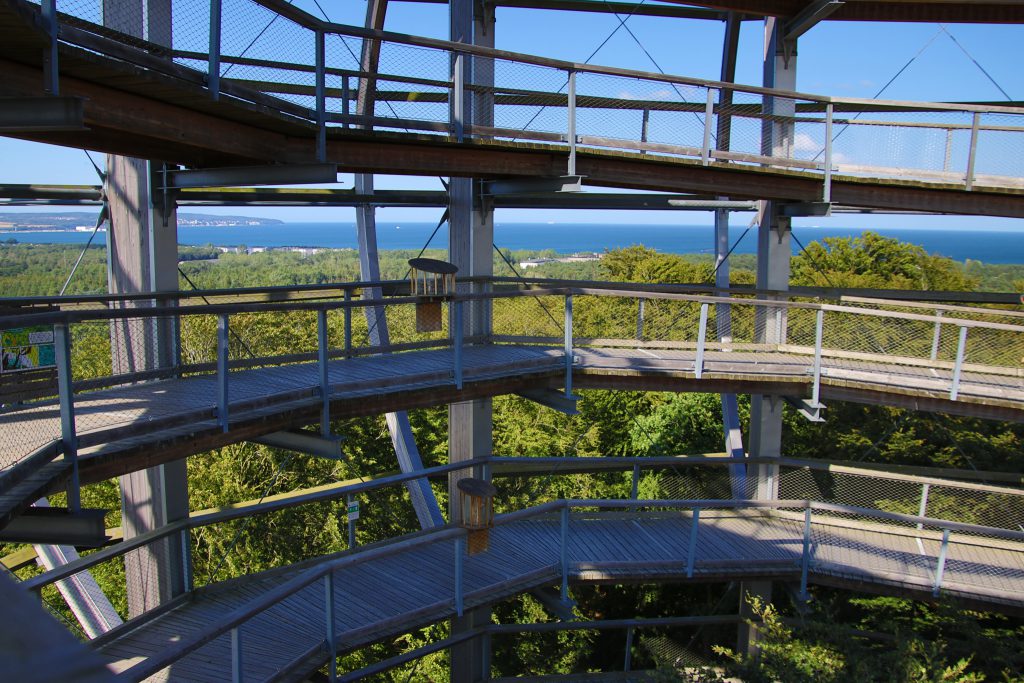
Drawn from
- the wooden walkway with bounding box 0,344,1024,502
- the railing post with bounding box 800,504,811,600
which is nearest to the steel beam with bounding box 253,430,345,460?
the wooden walkway with bounding box 0,344,1024,502

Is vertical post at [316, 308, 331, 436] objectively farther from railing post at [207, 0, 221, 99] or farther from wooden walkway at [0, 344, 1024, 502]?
railing post at [207, 0, 221, 99]

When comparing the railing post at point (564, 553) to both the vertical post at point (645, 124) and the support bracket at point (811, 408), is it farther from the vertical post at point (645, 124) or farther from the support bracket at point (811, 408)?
the vertical post at point (645, 124)

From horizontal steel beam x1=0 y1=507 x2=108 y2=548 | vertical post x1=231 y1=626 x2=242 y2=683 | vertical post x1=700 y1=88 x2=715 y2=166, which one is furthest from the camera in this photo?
vertical post x1=700 y1=88 x2=715 y2=166

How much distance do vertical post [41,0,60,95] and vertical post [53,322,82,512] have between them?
1261 mm

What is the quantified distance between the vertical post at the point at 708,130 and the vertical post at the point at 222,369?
5.16 m

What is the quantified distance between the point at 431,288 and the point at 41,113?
12.7 feet

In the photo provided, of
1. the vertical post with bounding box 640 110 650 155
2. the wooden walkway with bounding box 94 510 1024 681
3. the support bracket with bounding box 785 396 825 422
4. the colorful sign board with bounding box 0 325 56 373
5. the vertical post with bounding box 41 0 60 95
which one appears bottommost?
the wooden walkway with bounding box 94 510 1024 681

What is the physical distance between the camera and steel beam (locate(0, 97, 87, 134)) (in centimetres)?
434

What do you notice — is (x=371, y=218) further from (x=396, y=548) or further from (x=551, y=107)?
(x=396, y=548)

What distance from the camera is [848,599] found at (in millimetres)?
12789

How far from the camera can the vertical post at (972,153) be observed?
29.8 feet

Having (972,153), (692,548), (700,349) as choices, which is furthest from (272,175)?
(972,153)

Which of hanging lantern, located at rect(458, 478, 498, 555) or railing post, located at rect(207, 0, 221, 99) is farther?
hanging lantern, located at rect(458, 478, 498, 555)

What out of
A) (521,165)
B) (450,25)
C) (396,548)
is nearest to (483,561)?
(396,548)
